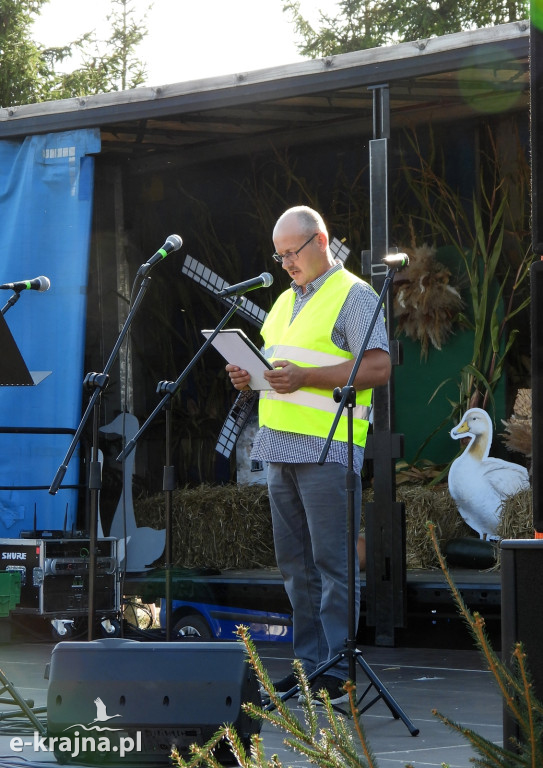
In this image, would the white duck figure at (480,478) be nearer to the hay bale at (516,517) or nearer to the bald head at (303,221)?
the hay bale at (516,517)

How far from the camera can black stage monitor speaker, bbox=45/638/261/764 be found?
296cm

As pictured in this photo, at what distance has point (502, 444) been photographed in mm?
7605

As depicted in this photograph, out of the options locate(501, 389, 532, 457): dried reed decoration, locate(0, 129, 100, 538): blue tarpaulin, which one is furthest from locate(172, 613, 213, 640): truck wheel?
locate(501, 389, 532, 457): dried reed decoration

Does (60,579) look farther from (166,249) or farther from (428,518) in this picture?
(166,249)

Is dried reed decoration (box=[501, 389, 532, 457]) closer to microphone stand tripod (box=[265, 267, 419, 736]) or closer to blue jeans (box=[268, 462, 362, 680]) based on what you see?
blue jeans (box=[268, 462, 362, 680])

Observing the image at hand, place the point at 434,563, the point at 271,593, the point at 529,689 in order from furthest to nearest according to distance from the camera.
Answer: the point at 434,563 → the point at 271,593 → the point at 529,689

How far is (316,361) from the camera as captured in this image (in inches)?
164

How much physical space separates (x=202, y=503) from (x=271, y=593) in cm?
176

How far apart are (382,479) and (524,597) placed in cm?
386

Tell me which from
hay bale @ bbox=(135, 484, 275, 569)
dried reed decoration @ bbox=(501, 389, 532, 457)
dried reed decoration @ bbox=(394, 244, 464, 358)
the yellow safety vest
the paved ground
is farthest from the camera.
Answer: dried reed decoration @ bbox=(394, 244, 464, 358)

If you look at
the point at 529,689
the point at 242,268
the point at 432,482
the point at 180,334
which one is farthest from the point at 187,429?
the point at 529,689

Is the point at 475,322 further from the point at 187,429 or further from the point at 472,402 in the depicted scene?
the point at 187,429

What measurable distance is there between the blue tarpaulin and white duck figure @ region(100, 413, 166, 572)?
1.44ft

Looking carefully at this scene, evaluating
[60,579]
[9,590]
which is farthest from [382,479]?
[9,590]
